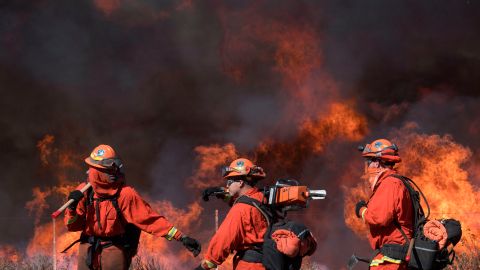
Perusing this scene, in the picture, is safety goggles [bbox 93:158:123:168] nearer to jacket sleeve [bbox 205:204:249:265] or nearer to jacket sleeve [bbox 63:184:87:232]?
jacket sleeve [bbox 63:184:87:232]

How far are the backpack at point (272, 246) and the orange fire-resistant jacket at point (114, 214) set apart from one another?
1.21 meters

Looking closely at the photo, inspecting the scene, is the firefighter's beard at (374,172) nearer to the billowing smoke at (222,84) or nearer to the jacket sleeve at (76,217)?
the jacket sleeve at (76,217)

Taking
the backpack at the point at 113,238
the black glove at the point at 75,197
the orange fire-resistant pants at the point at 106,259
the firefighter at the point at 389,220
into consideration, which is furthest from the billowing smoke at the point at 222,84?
the firefighter at the point at 389,220

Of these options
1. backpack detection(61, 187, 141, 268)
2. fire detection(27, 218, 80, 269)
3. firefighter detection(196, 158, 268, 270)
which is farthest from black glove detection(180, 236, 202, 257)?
fire detection(27, 218, 80, 269)

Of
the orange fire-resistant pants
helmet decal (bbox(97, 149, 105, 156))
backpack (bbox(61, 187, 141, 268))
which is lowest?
the orange fire-resistant pants

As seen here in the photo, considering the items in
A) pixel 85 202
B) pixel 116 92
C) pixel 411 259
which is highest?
pixel 116 92

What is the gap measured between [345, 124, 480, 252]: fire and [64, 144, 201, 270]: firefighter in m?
7.44

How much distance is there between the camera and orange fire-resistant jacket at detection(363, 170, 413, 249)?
468 cm

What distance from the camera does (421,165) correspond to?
42.1 feet

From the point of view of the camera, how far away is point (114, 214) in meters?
5.57

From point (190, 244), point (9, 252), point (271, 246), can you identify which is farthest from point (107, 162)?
point (9, 252)

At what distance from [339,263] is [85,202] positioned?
909 cm

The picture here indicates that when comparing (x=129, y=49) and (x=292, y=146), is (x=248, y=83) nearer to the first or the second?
(x=292, y=146)

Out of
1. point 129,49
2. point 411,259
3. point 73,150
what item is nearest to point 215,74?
point 129,49
